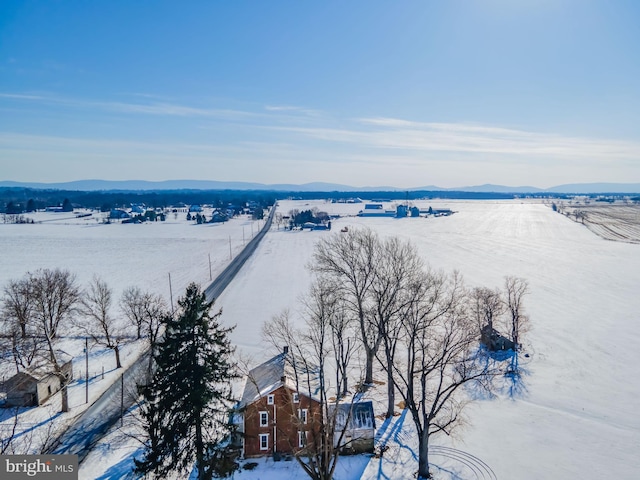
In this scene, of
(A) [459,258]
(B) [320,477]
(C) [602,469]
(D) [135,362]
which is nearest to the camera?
(B) [320,477]

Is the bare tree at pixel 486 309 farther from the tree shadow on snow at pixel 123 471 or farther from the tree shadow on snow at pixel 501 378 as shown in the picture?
the tree shadow on snow at pixel 123 471

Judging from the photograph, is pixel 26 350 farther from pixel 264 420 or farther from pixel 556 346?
pixel 556 346

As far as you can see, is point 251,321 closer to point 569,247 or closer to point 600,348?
point 600,348

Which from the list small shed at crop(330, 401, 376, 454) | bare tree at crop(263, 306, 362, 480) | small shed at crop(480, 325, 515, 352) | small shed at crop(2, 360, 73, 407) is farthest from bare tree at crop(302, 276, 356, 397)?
small shed at crop(2, 360, 73, 407)

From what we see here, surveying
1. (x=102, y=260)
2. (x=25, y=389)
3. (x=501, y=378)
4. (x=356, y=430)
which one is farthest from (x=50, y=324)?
(x=102, y=260)

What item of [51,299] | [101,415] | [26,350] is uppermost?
[51,299]

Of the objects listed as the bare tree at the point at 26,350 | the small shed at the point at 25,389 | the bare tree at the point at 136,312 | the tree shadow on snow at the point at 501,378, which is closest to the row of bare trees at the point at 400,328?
the tree shadow on snow at the point at 501,378

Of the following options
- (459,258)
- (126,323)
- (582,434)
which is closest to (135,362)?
(126,323)
